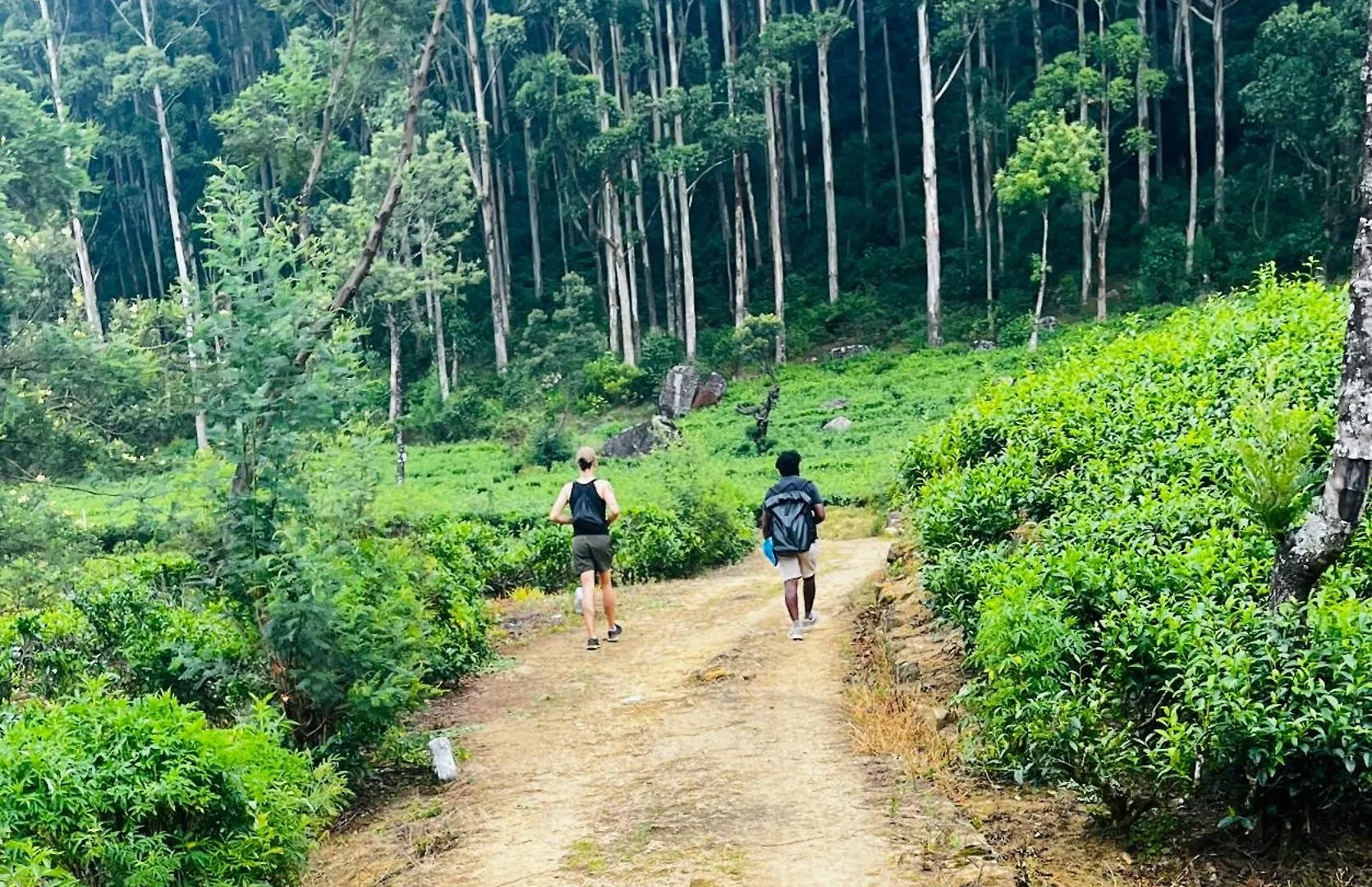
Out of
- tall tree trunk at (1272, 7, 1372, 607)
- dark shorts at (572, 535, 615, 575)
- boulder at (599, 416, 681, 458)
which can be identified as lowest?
boulder at (599, 416, 681, 458)

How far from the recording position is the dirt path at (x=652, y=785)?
4453 millimetres

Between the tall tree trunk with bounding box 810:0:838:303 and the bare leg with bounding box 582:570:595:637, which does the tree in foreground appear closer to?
the tall tree trunk with bounding box 810:0:838:303

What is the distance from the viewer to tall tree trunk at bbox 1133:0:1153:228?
3156 centimetres

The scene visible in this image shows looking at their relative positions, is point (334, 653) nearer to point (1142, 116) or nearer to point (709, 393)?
point (709, 393)

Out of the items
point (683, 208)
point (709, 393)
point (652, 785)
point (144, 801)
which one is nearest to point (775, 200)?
point (683, 208)

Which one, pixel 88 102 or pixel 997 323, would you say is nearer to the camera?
pixel 997 323

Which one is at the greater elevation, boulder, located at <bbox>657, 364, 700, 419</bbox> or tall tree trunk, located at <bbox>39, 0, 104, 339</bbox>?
tall tree trunk, located at <bbox>39, 0, 104, 339</bbox>

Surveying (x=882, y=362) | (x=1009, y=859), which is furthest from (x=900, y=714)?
(x=882, y=362)

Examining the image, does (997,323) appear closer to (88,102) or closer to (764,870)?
(764,870)

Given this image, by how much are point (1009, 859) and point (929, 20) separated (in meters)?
41.6

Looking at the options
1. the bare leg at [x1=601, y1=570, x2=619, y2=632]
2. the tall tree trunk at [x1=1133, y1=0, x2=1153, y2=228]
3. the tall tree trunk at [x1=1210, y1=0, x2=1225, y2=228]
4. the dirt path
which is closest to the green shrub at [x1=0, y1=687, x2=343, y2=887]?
the dirt path

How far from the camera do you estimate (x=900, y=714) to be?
19.3 feet

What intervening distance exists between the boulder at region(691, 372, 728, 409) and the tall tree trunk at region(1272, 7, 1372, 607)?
1096 inches

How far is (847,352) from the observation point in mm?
34719
